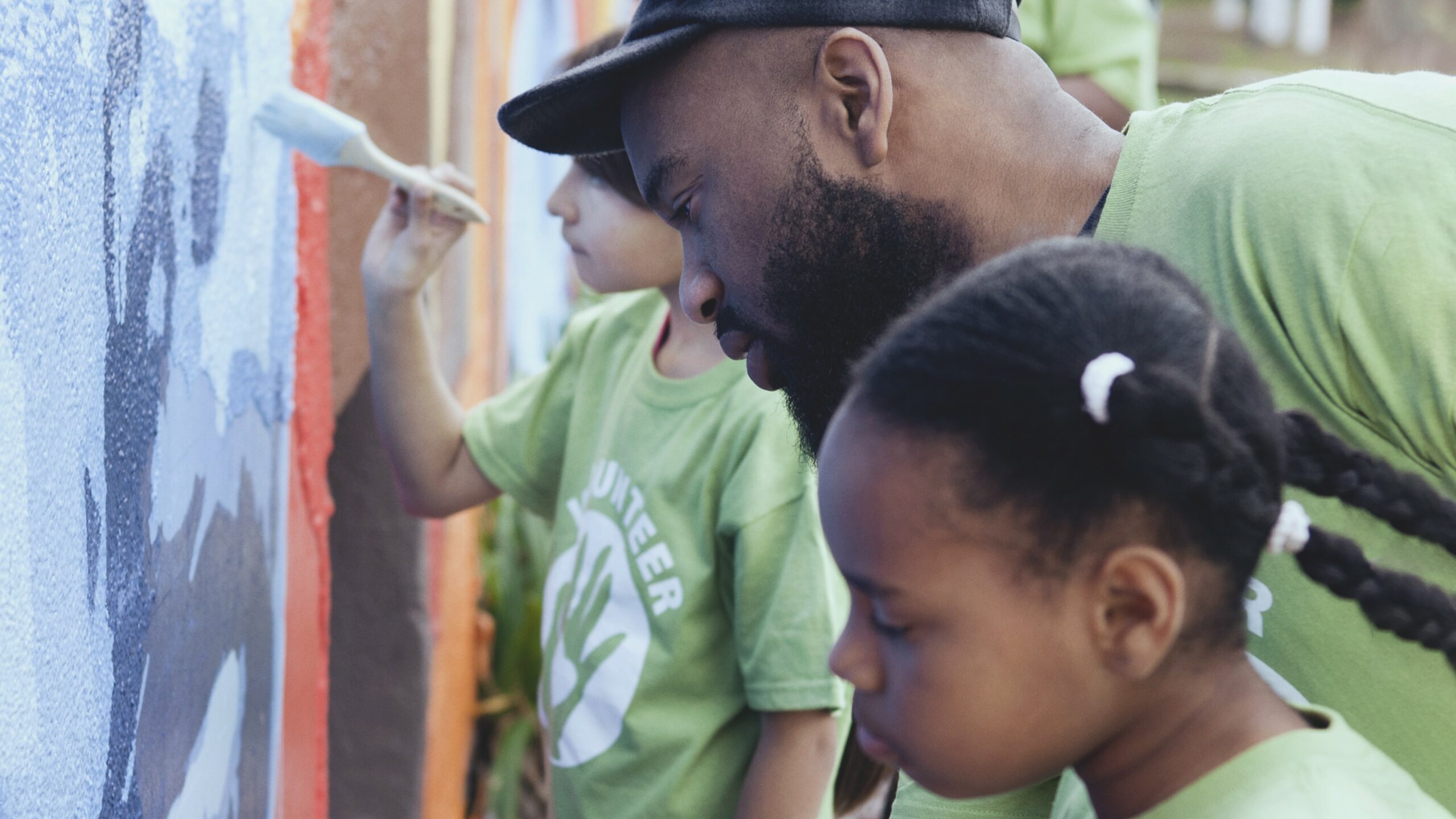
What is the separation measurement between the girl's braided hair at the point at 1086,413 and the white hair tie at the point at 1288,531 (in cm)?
2

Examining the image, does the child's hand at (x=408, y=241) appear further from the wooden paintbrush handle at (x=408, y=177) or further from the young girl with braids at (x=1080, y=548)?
the young girl with braids at (x=1080, y=548)

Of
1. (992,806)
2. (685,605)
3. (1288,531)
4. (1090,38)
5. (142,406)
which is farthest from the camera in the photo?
(1090,38)

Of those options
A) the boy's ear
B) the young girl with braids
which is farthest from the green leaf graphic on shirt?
the boy's ear

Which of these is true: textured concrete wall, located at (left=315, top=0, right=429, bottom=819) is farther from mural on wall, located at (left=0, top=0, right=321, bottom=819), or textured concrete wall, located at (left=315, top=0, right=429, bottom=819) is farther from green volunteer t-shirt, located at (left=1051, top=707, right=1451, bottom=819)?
green volunteer t-shirt, located at (left=1051, top=707, right=1451, bottom=819)

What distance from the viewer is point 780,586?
201 centimetres

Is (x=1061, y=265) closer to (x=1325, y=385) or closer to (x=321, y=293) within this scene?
(x=1325, y=385)

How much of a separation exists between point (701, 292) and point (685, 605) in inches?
22.2

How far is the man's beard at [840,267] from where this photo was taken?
1601 mm

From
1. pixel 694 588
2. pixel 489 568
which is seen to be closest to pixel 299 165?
pixel 694 588

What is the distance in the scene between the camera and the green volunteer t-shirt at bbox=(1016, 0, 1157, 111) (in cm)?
336

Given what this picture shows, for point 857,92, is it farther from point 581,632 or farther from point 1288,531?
point 581,632

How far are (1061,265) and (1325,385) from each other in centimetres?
33

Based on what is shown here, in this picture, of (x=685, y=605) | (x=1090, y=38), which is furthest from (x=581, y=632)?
(x=1090, y=38)

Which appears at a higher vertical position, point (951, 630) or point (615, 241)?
point (615, 241)
